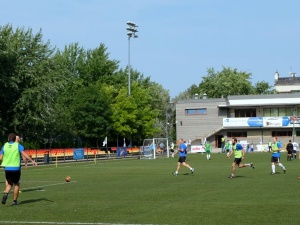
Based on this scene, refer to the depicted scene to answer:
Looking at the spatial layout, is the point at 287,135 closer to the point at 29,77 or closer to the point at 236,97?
the point at 236,97

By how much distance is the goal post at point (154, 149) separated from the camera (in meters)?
64.4

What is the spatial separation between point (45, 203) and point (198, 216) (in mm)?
5217

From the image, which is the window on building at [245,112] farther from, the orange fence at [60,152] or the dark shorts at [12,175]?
the dark shorts at [12,175]

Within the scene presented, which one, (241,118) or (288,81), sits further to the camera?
(288,81)

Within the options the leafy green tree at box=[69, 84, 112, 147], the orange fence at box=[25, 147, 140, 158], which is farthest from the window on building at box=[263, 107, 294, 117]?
the orange fence at box=[25, 147, 140, 158]

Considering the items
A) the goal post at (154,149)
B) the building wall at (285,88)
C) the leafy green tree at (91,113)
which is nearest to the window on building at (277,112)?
the goal post at (154,149)

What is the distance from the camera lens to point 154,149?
64062mm

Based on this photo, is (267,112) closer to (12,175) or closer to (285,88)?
(285,88)

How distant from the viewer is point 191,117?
3821 inches

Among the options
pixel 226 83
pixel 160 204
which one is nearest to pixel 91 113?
pixel 226 83

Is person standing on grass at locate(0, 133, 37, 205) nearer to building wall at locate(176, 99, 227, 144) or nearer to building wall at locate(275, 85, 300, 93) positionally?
building wall at locate(176, 99, 227, 144)

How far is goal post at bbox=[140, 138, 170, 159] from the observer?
64.4 meters

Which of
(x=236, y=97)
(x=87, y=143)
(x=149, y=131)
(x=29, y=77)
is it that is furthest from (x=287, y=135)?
(x=29, y=77)

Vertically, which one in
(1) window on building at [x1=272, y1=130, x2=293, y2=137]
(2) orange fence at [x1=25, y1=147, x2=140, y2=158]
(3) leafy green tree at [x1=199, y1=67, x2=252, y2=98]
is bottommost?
(2) orange fence at [x1=25, y1=147, x2=140, y2=158]
